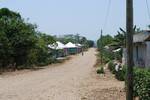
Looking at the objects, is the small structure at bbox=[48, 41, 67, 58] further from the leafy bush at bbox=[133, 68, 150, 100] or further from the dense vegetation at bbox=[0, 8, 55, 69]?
the leafy bush at bbox=[133, 68, 150, 100]

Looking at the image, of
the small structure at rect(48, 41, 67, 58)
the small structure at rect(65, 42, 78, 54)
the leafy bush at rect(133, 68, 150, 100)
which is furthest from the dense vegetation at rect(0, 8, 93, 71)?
the small structure at rect(65, 42, 78, 54)

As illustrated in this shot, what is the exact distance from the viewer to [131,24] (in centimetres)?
1260

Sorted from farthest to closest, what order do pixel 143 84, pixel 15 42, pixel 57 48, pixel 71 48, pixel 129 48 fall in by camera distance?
pixel 71 48, pixel 57 48, pixel 15 42, pixel 143 84, pixel 129 48

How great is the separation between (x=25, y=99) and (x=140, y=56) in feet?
50.5

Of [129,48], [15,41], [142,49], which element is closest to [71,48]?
[15,41]

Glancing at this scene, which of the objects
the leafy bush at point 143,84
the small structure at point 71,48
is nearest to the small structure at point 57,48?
the small structure at point 71,48

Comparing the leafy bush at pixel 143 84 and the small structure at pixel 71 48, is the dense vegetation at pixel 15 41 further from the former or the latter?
the small structure at pixel 71 48

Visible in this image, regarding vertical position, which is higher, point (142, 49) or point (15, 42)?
point (15, 42)

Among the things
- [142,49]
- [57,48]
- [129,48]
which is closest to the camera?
[129,48]

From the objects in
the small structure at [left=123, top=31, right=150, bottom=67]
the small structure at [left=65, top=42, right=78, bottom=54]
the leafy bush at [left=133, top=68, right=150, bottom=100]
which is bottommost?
the leafy bush at [left=133, top=68, right=150, bottom=100]

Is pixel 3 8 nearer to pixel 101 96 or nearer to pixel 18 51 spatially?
pixel 18 51

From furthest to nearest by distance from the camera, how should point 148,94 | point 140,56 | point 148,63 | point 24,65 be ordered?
point 24,65 → point 140,56 → point 148,63 → point 148,94

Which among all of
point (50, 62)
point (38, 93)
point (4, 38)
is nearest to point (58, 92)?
point (38, 93)

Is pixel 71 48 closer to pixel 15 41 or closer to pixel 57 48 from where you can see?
pixel 57 48
